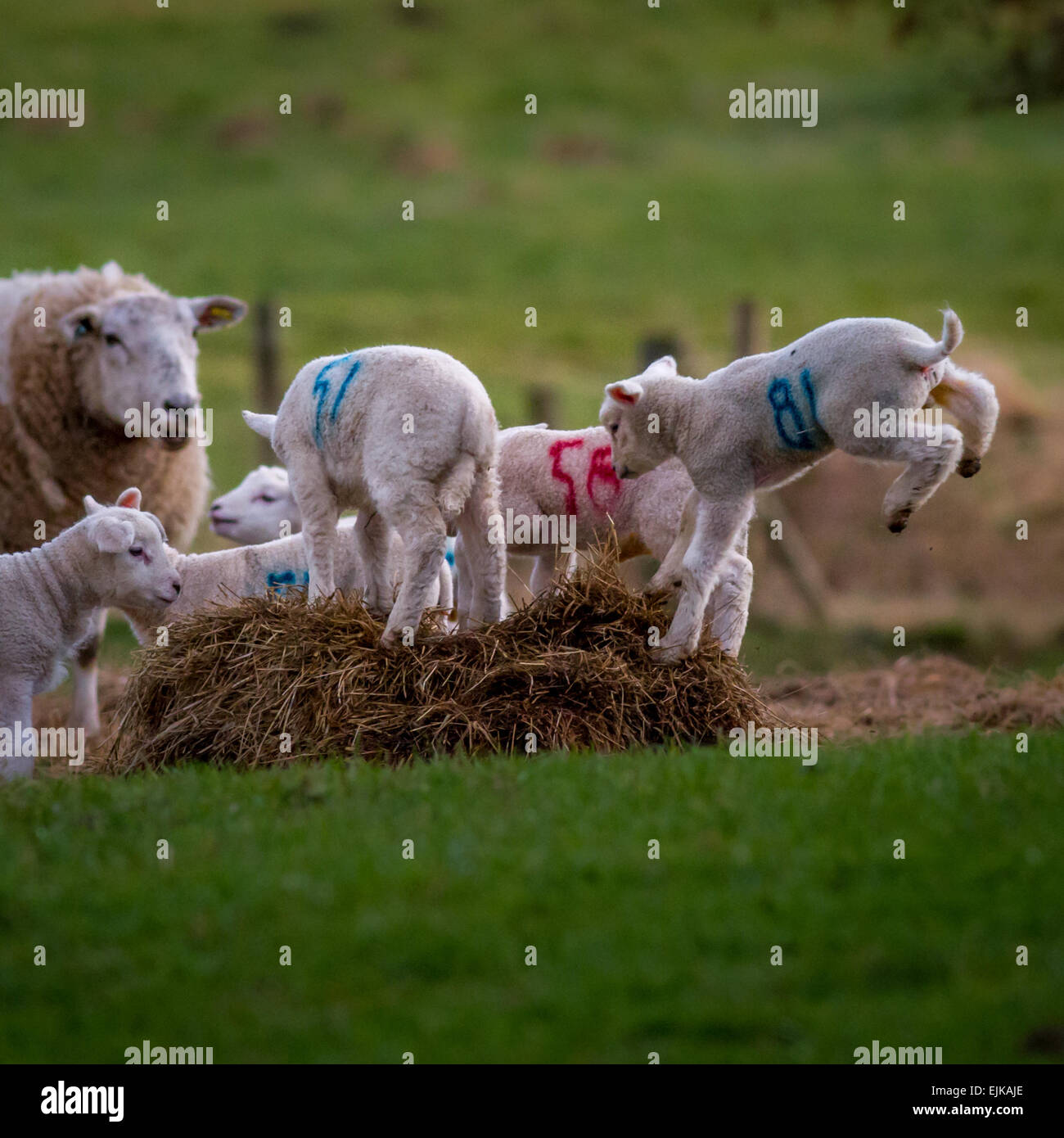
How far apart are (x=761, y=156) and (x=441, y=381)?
27.4m

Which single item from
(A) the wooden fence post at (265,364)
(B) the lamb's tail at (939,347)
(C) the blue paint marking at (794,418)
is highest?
(A) the wooden fence post at (265,364)

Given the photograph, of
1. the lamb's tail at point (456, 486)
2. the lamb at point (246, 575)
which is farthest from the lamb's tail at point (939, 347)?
the lamb at point (246, 575)

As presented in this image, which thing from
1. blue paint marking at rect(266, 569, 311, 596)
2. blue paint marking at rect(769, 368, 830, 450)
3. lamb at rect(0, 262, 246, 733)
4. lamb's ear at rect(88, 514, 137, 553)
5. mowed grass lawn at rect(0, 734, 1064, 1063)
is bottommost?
mowed grass lawn at rect(0, 734, 1064, 1063)

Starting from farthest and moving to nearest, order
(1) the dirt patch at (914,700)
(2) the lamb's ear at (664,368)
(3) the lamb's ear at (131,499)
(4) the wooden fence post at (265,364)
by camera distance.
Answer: (4) the wooden fence post at (265,364)
(1) the dirt patch at (914,700)
(3) the lamb's ear at (131,499)
(2) the lamb's ear at (664,368)

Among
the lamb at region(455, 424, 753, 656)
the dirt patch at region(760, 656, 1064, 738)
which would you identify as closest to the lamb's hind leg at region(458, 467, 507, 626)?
the lamb at region(455, 424, 753, 656)

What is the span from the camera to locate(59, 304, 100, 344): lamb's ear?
374 inches

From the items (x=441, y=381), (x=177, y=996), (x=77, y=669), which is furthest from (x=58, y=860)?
(x=77, y=669)

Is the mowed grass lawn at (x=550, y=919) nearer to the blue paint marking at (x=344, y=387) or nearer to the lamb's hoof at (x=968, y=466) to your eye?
the lamb's hoof at (x=968, y=466)

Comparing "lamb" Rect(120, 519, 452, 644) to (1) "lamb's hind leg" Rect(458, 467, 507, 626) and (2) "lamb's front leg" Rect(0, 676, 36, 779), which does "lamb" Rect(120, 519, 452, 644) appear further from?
(2) "lamb's front leg" Rect(0, 676, 36, 779)

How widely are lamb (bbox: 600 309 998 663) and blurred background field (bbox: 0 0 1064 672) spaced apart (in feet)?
17.8

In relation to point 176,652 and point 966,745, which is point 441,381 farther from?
point 966,745

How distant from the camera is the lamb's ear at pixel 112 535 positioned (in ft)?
24.4

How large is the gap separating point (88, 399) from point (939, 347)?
205 inches

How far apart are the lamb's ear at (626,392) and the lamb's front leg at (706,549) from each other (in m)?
0.53
